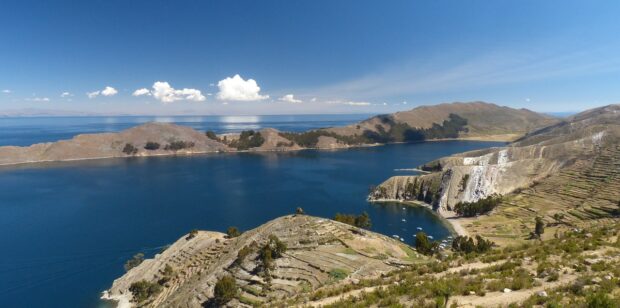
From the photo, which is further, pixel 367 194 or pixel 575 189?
pixel 367 194

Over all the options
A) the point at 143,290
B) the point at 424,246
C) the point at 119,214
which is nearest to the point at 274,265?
the point at 143,290

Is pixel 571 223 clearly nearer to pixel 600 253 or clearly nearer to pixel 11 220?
pixel 600 253

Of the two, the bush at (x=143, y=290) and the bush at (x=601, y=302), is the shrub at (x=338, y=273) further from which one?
the bush at (x=143, y=290)

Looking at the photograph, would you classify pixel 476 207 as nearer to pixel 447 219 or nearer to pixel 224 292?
pixel 447 219

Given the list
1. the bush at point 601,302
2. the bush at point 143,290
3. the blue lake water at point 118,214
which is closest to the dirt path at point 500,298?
the bush at point 601,302

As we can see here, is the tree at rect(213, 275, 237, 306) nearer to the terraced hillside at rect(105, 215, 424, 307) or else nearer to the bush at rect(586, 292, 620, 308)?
the terraced hillside at rect(105, 215, 424, 307)

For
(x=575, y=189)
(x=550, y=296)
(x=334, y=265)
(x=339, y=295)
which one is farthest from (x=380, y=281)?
(x=575, y=189)
